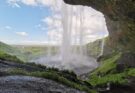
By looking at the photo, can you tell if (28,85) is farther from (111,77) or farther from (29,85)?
(111,77)

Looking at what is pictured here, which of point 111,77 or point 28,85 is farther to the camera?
point 111,77

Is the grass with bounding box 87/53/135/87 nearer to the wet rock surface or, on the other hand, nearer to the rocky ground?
the rocky ground

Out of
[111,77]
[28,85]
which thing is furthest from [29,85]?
[111,77]

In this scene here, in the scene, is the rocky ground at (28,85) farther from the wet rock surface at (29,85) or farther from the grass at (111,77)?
the grass at (111,77)

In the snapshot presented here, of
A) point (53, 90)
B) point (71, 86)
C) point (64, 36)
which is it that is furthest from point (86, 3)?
point (64, 36)

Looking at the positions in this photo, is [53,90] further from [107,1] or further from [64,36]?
[64,36]

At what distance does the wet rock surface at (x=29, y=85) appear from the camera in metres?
29.4

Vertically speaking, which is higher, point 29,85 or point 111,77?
point 29,85

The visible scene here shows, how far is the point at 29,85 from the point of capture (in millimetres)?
30875

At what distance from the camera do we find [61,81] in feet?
119

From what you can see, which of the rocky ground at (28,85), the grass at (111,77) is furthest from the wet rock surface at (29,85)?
the grass at (111,77)

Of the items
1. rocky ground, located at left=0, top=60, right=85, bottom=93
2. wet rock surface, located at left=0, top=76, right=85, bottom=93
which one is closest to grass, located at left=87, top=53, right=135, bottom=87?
rocky ground, located at left=0, top=60, right=85, bottom=93

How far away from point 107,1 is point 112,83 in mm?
24649

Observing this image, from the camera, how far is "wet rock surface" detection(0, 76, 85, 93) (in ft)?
96.3
